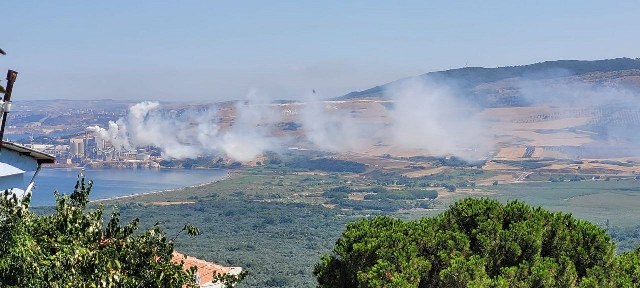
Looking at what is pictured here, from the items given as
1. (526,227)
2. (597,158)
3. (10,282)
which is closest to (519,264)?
(526,227)

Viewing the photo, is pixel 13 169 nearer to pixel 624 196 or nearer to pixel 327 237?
pixel 327 237

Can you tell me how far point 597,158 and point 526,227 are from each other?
121609 mm

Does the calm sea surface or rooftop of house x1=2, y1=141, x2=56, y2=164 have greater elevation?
rooftop of house x1=2, y1=141, x2=56, y2=164

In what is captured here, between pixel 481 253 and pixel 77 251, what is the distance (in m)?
5.55

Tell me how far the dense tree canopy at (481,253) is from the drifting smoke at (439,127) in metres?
116

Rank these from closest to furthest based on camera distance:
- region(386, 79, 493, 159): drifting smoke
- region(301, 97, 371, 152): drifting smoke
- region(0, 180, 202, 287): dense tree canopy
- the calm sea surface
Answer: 1. region(0, 180, 202, 287): dense tree canopy
2. the calm sea surface
3. region(386, 79, 493, 159): drifting smoke
4. region(301, 97, 371, 152): drifting smoke

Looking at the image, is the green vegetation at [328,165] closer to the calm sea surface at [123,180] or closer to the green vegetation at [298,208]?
the green vegetation at [298,208]

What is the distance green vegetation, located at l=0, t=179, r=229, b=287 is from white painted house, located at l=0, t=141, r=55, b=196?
2.31 ft

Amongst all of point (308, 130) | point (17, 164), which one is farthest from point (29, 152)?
point (308, 130)

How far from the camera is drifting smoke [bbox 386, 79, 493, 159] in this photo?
135 meters

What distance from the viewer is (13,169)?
6.21 m

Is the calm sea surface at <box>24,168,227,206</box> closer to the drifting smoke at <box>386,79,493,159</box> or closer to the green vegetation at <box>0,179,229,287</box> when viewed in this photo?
the drifting smoke at <box>386,79,493,159</box>

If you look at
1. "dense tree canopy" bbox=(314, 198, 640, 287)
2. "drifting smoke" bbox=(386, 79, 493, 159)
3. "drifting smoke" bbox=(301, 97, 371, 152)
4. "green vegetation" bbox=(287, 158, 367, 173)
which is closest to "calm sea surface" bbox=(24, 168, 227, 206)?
"green vegetation" bbox=(287, 158, 367, 173)

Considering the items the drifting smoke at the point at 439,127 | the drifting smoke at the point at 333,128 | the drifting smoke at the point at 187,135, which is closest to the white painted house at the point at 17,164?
the drifting smoke at the point at 439,127
